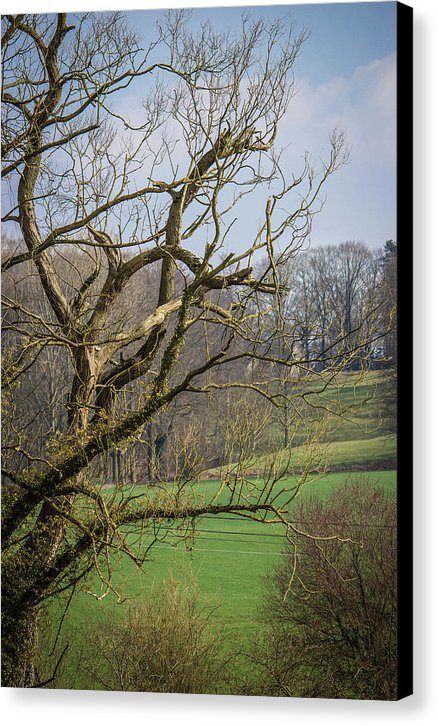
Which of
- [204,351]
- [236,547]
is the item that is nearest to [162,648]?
[236,547]

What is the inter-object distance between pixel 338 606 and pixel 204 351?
4.77ft

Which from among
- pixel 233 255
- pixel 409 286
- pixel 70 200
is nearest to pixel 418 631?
pixel 409 286

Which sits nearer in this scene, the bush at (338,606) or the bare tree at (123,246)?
the bush at (338,606)

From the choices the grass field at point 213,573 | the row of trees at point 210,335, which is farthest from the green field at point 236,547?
the row of trees at point 210,335

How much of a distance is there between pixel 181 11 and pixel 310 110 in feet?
2.89

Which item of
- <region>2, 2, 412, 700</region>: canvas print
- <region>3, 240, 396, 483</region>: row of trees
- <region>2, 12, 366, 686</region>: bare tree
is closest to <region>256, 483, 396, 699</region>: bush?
<region>2, 2, 412, 700</region>: canvas print

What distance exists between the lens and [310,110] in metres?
5.47

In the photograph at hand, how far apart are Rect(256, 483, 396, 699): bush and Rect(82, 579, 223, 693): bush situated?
302 mm

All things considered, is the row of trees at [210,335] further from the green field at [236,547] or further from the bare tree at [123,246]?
the green field at [236,547]

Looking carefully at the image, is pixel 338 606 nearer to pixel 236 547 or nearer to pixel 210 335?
pixel 236 547

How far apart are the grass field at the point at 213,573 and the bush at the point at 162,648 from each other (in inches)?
2.4

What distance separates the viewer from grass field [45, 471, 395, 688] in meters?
5.46

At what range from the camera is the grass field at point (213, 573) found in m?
5.46

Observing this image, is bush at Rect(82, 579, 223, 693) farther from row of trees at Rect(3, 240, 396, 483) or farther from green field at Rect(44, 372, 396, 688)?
row of trees at Rect(3, 240, 396, 483)
